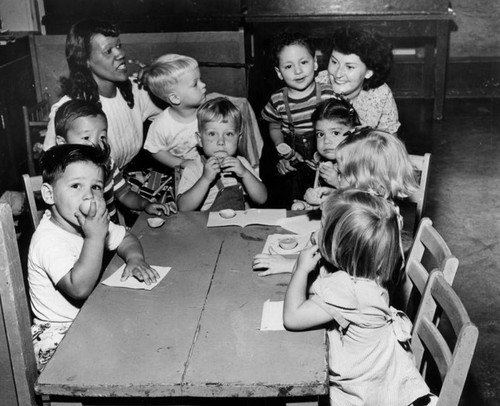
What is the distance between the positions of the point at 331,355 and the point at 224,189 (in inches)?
56.7

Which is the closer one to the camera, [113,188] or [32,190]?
[32,190]

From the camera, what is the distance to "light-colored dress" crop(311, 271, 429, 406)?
1919 mm

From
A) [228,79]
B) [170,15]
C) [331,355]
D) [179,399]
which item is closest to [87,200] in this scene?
[179,399]

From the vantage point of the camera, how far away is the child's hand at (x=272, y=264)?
2.27 metres

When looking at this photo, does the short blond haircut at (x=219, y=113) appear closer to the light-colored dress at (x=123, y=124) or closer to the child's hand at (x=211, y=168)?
the child's hand at (x=211, y=168)

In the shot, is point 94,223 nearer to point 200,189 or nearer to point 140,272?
point 140,272

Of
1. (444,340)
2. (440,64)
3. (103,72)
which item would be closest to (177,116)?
(103,72)

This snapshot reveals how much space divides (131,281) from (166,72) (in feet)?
5.98

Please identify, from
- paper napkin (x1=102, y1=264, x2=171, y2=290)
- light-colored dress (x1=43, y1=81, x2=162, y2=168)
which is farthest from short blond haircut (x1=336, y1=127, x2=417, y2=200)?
light-colored dress (x1=43, y1=81, x2=162, y2=168)

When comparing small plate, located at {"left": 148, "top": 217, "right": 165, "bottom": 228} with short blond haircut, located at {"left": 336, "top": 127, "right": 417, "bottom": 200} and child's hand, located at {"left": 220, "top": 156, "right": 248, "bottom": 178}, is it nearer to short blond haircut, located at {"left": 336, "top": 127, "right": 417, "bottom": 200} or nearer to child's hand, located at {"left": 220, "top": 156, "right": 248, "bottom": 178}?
child's hand, located at {"left": 220, "top": 156, "right": 248, "bottom": 178}

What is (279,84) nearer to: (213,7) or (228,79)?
(213,7)

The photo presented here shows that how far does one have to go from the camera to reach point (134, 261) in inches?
91.6

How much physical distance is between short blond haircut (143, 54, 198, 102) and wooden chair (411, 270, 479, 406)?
2166mm

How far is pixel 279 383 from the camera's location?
1636 millimetres
